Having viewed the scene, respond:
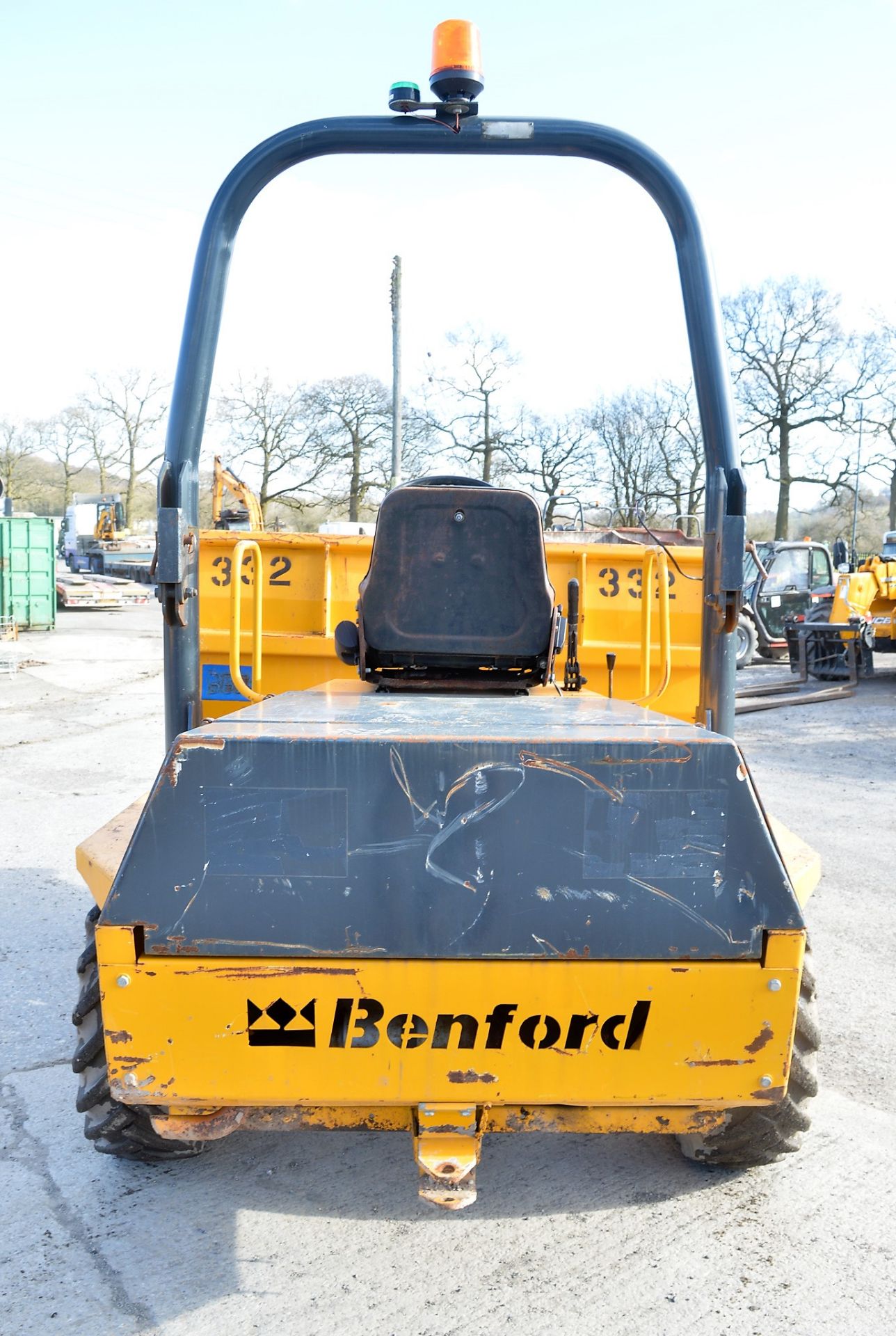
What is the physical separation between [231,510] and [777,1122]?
1166 cm

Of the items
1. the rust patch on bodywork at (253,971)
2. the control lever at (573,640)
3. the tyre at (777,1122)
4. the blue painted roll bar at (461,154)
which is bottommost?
the tyre at (777,1122)

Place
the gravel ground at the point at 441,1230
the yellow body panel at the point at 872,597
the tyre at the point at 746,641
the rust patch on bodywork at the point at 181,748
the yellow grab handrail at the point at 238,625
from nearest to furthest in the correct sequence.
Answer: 1. the rust patch on bodywork at the point at 181,748
2. the gravel ground at the point at 441,1230
3. the yellow grab handrail at the point at 238,625
4. the yellow body panel at the point at 872,597
5. the tyre at the point at 746,641

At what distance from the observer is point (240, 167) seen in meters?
3.51

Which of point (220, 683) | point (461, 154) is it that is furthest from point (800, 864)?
point (220, 683)

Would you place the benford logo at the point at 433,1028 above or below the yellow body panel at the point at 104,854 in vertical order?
below

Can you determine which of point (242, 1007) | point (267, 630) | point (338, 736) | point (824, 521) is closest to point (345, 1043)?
point (242, 1007)

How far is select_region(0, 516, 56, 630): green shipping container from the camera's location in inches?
977

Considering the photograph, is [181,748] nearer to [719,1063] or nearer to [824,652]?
[719,1063]

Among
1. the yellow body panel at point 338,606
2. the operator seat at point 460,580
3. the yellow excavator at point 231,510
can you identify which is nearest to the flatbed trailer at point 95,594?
the yellow excavator at point 231,510

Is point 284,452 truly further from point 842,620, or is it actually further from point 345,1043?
point 345,1043

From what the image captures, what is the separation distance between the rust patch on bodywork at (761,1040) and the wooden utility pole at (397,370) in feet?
65.2

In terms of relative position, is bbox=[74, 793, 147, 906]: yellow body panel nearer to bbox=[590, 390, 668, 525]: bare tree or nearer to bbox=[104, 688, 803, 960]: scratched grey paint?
bbox=[104, 688, 803, 960]: scratched grey paint

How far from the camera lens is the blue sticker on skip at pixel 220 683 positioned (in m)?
5.54

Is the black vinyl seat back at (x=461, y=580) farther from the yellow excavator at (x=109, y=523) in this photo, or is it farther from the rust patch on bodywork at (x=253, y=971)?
the yellow excavator at (x=109, y=523)
